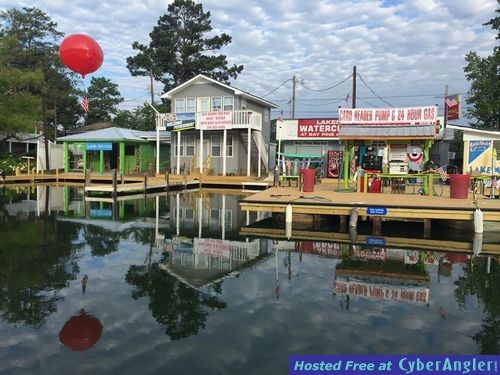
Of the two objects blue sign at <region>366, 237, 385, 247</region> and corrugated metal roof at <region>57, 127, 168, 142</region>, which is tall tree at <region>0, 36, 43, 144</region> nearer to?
corrugated metal roof at <region>57, 127, 168, 142</region>

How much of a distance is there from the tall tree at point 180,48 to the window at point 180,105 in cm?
1332

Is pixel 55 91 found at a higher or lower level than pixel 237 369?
higher

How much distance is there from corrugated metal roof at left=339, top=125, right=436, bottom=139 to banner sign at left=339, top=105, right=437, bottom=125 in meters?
0.21

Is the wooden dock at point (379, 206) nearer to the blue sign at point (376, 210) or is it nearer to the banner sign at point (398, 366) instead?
the blue sign at point (376, 210)

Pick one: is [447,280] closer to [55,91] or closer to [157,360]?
[157,360]

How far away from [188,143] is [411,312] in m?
27.8

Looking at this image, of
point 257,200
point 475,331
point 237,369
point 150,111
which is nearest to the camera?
point 237,369

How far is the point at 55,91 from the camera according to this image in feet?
143

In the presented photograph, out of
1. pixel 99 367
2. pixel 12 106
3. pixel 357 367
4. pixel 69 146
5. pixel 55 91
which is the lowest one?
pixel 99 367

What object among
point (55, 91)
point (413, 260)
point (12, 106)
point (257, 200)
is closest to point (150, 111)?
point (55, 91)

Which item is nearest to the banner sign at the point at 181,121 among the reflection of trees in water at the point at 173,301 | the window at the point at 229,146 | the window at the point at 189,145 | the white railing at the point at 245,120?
the white railing at the point at 245,120

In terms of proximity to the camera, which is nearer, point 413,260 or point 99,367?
point 99,367

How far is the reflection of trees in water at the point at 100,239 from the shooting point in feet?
36.4

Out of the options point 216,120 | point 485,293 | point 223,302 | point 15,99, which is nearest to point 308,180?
point 485,293
